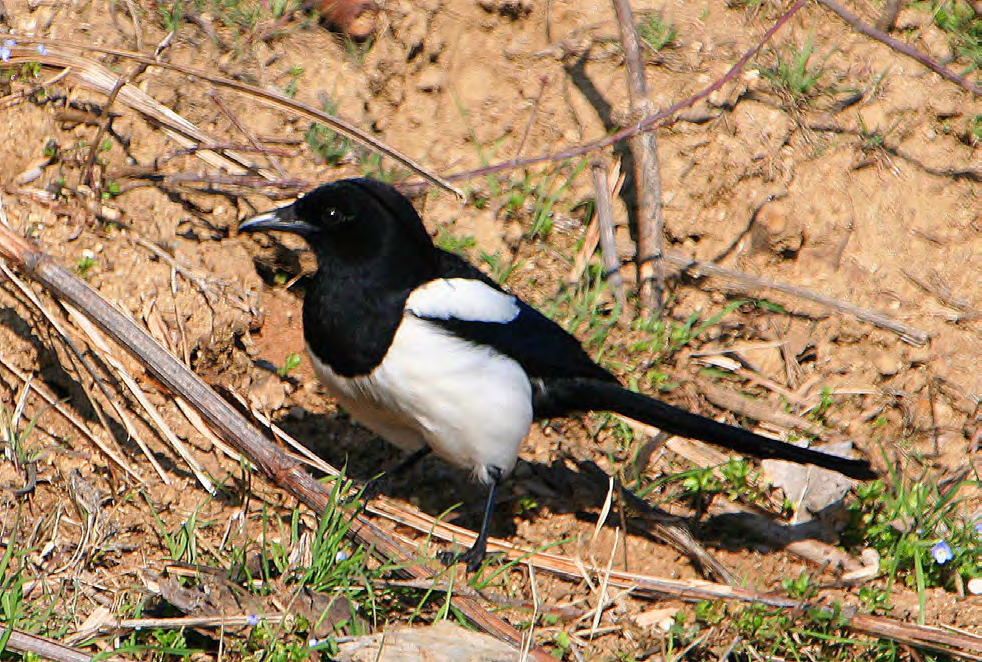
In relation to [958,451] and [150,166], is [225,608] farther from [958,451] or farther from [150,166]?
[958,451]

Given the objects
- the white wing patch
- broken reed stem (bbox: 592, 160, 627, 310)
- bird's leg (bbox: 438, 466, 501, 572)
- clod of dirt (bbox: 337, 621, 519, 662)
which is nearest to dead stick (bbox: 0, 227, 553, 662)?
clod of dirt (bbox: 337, 621, 519, 662)

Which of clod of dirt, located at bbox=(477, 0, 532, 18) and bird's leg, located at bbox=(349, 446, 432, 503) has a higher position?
clod of dirt, located at bbox=(477, 0, 532, 18)

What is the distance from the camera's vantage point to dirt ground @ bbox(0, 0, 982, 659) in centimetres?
309

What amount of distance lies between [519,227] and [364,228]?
40.9 inches

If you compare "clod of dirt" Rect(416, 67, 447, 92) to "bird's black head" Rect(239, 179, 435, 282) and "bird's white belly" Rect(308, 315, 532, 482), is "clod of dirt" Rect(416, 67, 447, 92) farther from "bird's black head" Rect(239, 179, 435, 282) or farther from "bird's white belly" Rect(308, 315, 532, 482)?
"bird's white belly" Rect(308, 315, 532, 482)

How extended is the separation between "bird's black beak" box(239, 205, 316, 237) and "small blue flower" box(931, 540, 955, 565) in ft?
5.80

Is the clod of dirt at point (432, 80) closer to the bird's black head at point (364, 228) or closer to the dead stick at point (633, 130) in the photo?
the dead stick at point (633, 130)

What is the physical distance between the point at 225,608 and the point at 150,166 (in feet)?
4.97

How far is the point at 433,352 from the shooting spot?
276cm

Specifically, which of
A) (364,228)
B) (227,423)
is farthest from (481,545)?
(364,228)

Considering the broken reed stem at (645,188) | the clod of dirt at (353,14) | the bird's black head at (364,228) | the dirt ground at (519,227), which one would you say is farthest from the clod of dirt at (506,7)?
the bird's black head at (364,228)

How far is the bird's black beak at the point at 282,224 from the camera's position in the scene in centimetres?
296

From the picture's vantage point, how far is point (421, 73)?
160 inches

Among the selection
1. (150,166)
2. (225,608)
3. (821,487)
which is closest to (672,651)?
(821,487)
